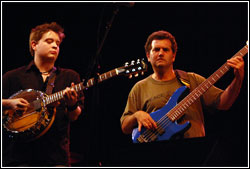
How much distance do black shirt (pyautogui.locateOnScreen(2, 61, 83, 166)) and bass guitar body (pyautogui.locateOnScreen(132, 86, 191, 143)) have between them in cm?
72

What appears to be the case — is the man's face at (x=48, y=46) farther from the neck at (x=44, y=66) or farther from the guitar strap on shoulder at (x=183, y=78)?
the guitar strap on shoulder at (x=183, y=78)

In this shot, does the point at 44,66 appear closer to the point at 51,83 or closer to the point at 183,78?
the point at 51,83

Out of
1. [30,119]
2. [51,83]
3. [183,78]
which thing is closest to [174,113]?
[183,78]

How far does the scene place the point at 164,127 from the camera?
106 inches

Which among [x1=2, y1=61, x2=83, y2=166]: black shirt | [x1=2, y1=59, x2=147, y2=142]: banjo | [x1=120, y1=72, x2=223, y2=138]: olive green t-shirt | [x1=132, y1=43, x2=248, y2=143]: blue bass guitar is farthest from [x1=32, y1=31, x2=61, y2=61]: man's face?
[x1=132, y1=43, x2=248, y2=143]: blue bass guitar

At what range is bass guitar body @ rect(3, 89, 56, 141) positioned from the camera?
263cm

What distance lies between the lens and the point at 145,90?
9.71 feet

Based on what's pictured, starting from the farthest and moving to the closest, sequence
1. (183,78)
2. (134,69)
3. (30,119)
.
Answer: (183,78), (30,119), (134,69)

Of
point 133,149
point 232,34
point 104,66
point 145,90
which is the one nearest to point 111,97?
point 104,66

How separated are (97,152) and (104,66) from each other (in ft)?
7.48

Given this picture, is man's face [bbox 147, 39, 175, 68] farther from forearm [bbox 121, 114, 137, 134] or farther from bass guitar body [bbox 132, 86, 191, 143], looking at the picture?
forearm [bbox 121, 114, 137, 134]

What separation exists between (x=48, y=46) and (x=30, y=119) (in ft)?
2.67

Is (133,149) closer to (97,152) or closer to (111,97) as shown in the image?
(97,152)

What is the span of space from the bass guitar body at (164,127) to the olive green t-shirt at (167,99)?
0.28 feet
